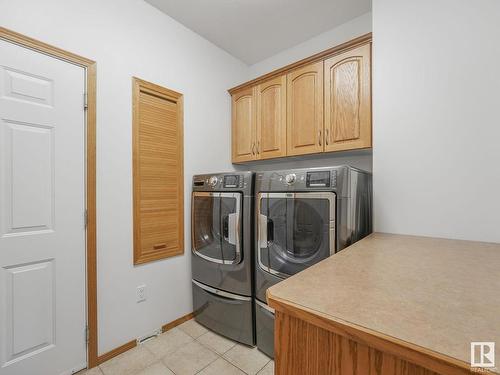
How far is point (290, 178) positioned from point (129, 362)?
168 cm

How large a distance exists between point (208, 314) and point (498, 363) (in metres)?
1.96

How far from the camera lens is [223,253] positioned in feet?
6.07

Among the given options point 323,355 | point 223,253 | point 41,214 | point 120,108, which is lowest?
point 223,253

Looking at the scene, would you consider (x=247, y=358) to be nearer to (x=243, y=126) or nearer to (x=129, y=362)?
(x=129, y=362)

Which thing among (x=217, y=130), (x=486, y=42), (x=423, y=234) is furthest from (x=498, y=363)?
(x=217, y=130)

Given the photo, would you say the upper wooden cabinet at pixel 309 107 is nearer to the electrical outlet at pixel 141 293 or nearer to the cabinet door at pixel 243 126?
the cabinet door at pixel 243 126

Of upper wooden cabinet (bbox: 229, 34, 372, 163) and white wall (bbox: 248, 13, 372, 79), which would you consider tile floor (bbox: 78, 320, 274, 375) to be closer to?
upper wooden cabinet (bbox: 229, 34, 372, 163)

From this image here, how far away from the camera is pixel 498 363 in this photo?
1.06ft

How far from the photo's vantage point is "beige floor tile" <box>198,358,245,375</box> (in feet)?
4.88

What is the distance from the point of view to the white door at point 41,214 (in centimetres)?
125

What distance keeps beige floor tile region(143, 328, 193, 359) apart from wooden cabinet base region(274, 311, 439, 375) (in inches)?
58.2

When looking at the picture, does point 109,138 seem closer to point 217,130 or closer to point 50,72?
point 50,72

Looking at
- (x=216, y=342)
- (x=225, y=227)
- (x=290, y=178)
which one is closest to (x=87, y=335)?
(x=216, y=342)

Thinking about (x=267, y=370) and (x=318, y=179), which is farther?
(x=267, y=370)
